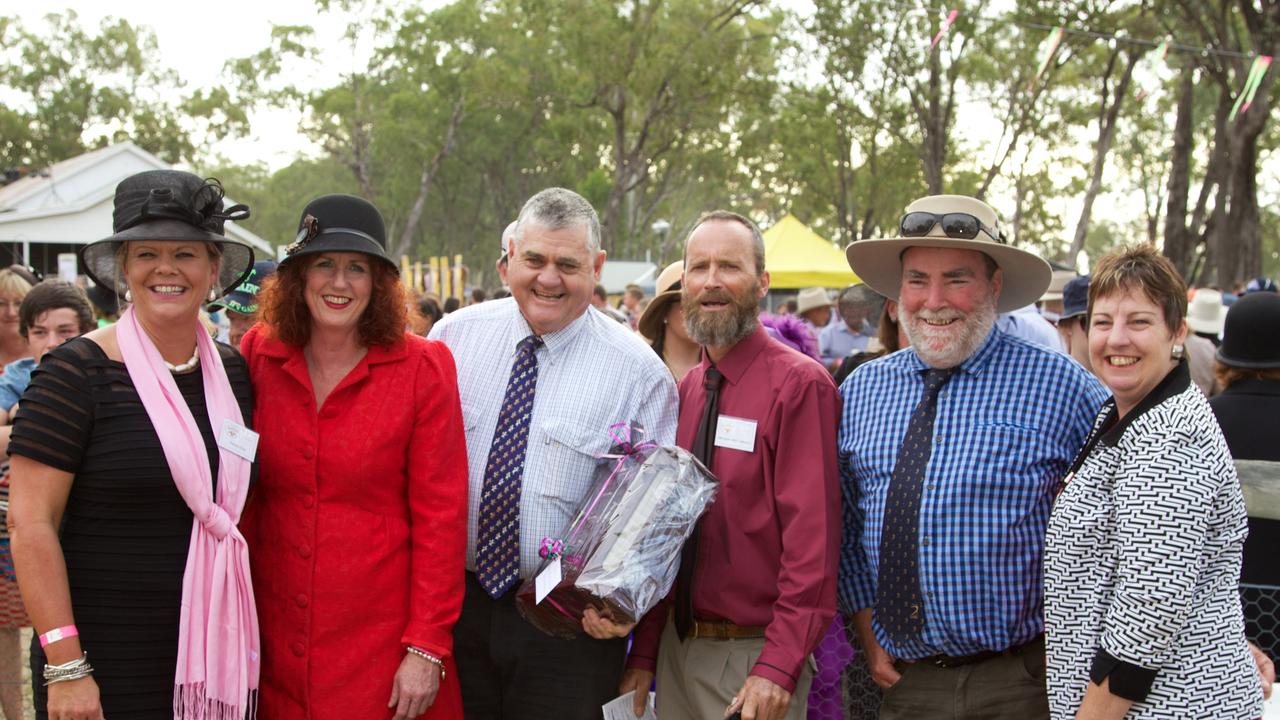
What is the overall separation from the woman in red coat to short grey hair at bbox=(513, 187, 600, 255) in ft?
1.67

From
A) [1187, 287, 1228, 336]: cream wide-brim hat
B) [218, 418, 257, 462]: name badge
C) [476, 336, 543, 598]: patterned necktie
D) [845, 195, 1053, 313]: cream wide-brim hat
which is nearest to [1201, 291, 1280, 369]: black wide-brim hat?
[845, 195, 1053, 313]: cream wide-brim hat

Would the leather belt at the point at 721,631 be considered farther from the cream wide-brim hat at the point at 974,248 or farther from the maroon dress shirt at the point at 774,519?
the cream wide-brim hat at the point at 974,248

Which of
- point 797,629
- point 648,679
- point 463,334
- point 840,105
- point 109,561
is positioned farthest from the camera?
point 840,105

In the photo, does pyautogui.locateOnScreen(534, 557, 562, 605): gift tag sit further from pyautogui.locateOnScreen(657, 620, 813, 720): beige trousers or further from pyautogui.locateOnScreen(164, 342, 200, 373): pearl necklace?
pyautogui.locateOnScreen(164, 342, 200, 373): pearl necklace

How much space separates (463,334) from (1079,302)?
3.87 meters

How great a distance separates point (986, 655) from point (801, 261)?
17.2 metres

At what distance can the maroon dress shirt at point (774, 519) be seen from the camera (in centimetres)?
283

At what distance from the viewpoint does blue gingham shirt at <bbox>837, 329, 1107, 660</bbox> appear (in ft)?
9.08

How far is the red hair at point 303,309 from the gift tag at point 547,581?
84 cm

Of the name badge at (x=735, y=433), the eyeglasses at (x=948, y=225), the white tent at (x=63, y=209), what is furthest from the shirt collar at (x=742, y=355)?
the white tent at (x=63, y=209)

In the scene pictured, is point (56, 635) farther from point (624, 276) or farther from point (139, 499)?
point (624, 276)

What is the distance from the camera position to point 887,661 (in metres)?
3.02

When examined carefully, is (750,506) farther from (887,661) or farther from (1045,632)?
(1045,632)

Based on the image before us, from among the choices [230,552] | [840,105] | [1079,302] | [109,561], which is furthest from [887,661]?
[840,105]
